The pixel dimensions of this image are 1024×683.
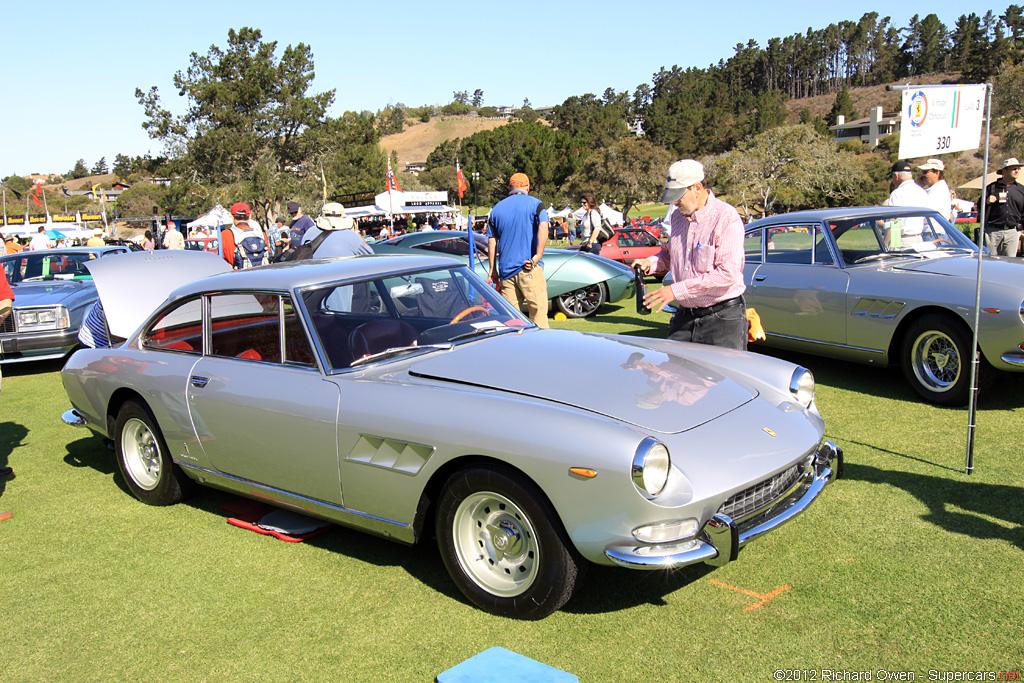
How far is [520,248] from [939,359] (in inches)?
141

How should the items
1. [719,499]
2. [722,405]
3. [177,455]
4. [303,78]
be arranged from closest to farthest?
1. [719,499]
2. [722,405]
3. [177,455]
4. [303,78]

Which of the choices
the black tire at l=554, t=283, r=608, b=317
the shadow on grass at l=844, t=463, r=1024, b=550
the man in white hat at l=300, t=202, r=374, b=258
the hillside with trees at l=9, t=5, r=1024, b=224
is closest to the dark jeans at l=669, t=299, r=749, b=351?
the shadow on grass at l=844, t=463, r=1024, b=550

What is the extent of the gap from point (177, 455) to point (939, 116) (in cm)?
509

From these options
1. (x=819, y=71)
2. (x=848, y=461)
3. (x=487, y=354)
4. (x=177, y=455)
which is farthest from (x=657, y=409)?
(x=819, y=71)

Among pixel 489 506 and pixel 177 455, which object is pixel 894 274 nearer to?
pixel 489 506

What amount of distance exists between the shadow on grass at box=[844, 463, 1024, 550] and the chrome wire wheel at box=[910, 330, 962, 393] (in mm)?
1783

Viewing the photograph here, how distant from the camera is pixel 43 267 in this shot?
35.0 feet

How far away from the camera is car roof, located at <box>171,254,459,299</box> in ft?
13.4

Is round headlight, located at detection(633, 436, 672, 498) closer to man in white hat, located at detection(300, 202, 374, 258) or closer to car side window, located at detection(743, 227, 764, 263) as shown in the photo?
man in white hat, located at detection(300, 202, 374, 258)

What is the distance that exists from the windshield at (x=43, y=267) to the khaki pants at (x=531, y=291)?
6627 mm

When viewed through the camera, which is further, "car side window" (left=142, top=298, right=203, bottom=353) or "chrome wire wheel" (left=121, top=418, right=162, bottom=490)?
"chrome wire wheel" (left=121, top=418, right=162, bottom=490)

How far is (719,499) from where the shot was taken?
9.34ft

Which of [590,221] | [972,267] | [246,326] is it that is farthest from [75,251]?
[972,267]

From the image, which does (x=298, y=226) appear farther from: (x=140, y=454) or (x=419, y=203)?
(x=419, y=203)
